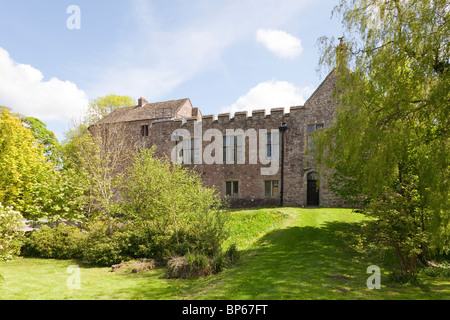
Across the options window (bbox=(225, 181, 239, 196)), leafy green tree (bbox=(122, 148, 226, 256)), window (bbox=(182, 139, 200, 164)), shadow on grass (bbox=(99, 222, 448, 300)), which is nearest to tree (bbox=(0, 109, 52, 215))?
leafy green tree (bbox=(122, 148, 226, 256))

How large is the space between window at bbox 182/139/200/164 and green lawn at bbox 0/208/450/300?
45.7ft

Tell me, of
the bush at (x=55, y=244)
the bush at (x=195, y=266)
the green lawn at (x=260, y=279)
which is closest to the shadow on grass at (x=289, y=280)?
the green lawn at (x=260, y=279)

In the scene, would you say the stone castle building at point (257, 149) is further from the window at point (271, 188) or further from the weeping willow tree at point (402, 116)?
the weeping willow tree at point (402, 116)

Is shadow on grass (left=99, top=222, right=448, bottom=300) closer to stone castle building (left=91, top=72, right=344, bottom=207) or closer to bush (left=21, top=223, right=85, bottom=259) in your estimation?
bush (left=21, top=223, right=85, bottom=259)

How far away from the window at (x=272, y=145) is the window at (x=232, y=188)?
398 cm

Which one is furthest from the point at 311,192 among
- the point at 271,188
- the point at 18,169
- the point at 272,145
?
the point at 18,169

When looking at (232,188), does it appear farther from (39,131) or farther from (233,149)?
(39,131)

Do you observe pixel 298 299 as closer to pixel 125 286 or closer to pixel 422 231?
pixel 422 231

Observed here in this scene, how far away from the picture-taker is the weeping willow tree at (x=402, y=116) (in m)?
6.46

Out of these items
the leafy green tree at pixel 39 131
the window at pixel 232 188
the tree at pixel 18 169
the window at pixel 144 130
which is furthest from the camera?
the leafy green tree at pixel 39 131

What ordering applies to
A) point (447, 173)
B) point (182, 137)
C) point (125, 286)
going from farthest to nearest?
point (182, 137), point (125, 286), point (447, 173)
